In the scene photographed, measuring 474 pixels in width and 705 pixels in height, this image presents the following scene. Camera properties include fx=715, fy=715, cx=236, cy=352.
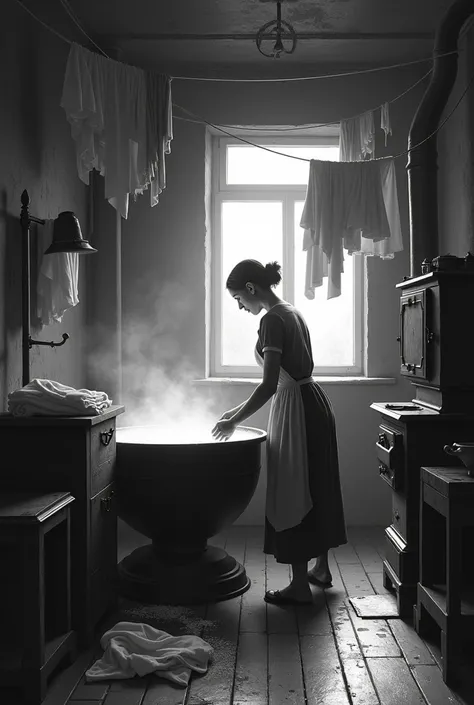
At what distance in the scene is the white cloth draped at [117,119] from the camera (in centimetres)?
342

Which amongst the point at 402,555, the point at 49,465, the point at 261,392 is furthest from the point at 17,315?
the point at 402,555

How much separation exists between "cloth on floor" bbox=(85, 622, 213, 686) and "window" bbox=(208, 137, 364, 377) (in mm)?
2561

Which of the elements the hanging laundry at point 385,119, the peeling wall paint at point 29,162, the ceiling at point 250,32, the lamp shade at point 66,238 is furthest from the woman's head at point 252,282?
the ceiling at point 250,32

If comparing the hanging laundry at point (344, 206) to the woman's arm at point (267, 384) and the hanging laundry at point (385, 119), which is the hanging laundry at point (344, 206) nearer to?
the hanging laundry at point (385, 119)

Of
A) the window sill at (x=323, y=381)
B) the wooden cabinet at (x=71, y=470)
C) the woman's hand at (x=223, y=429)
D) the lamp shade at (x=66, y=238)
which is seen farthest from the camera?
the window sill at (x=323, y=381)

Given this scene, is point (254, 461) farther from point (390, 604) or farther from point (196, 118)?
point (196, 118)

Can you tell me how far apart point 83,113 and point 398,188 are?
2369 millimetres

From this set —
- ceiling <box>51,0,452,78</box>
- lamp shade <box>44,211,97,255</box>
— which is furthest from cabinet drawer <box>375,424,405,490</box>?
ceiling <box>51,0,452,78</box>

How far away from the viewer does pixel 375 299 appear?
5012mm

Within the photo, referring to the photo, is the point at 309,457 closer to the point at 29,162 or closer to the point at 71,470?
the point at 71,470

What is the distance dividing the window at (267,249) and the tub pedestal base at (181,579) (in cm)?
186

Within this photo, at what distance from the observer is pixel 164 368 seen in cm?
495

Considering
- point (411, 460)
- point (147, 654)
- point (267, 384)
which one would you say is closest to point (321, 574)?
point (411, 460)

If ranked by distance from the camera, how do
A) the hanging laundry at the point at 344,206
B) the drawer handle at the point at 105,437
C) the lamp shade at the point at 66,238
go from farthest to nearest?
the hanging laundry at the point at 344,206 → the lamp shade at the point at 66,238 → the drawer handle at the point at 105,437
